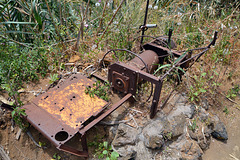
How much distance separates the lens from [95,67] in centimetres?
334

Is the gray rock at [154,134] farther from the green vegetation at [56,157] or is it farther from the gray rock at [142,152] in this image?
the green vegetation at [56,157]

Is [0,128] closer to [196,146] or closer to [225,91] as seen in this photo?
[196,146]

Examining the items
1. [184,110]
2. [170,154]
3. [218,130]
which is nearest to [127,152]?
[170,154]

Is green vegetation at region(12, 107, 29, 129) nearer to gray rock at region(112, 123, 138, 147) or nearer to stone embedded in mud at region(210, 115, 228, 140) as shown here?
gray rock at region(112, 123, 138, 147)

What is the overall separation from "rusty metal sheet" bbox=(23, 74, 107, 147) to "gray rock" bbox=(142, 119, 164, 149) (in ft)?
2.31

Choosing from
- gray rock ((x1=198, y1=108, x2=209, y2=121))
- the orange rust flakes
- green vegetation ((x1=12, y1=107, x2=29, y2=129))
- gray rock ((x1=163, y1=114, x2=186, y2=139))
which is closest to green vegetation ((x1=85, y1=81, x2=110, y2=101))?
the orange rust flakes

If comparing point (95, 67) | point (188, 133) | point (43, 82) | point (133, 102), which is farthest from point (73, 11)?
point (188, 133)

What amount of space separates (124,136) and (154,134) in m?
0.41

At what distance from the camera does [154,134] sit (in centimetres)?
243

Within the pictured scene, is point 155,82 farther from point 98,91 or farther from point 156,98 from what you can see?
Result: point 98,91

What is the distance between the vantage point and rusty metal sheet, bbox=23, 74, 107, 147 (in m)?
2.11

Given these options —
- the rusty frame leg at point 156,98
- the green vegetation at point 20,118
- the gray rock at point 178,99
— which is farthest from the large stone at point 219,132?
the green vegetation at point 20,118

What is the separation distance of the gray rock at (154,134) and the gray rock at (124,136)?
151 millimetres

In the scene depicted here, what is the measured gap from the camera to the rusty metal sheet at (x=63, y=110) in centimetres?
211
